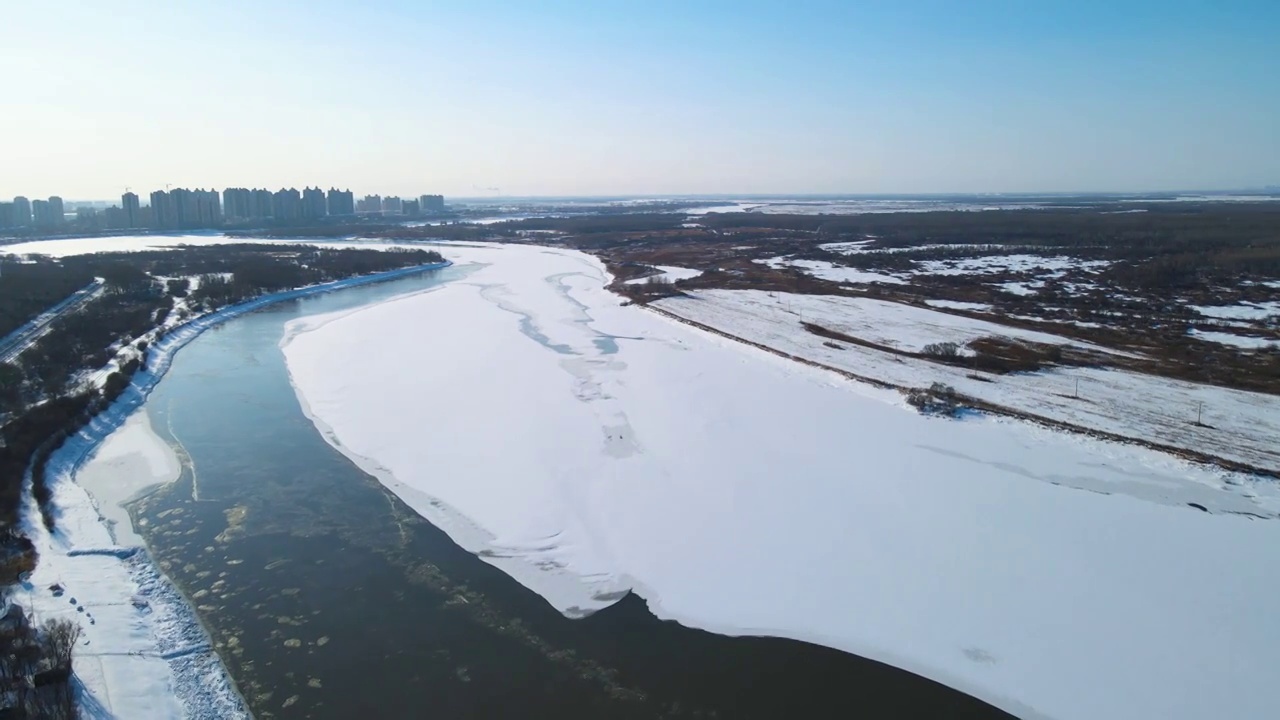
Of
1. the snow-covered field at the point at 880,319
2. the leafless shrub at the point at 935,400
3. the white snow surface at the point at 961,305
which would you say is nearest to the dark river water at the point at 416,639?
the leafless shrub at the point at 935,400

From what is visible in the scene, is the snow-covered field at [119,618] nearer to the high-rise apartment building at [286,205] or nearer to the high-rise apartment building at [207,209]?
the high-rise apartment building at [207,209]

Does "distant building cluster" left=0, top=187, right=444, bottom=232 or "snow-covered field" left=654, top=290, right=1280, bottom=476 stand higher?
"distant building cluster" left=0, top=187, right=444, bottom=232

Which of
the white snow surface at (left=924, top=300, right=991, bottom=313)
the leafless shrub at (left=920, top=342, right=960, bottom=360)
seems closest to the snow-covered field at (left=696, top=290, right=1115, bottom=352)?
the white snow surface at (left=924, top=300, right=991, bottom=313)

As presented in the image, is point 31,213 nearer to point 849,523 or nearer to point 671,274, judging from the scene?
point 671,274

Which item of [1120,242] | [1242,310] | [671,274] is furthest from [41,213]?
[1242,310]

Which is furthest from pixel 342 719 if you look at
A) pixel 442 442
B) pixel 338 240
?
pixel 338 240

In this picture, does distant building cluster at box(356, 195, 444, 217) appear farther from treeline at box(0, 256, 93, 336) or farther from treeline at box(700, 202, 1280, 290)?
treeline at box(0, 256, 93, 336)
